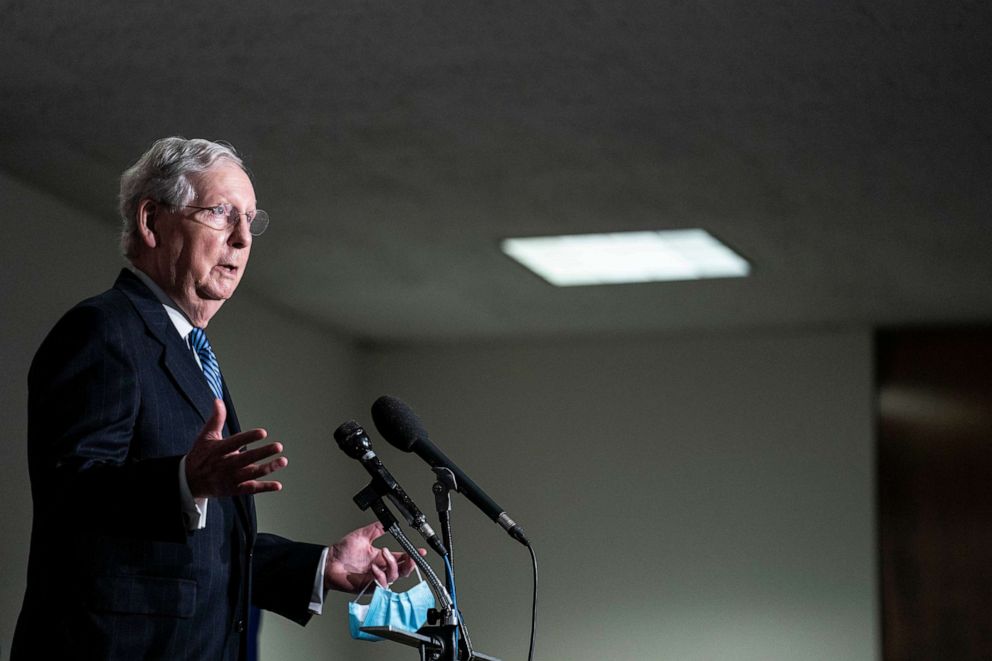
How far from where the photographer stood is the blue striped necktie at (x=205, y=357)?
2.02 m

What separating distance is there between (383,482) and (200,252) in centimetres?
48

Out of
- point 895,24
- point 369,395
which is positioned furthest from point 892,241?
point 369,395

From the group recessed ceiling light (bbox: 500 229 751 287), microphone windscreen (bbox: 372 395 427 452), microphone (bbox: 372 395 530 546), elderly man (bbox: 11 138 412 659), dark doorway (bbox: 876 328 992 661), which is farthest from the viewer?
dark doorway (bbox: 876 328 992 661)

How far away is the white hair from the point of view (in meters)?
2.05

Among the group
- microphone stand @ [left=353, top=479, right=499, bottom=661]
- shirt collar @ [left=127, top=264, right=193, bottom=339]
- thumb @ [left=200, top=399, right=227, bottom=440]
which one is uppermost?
shirt collar @ [left=127, top=264, right=193, bottom=339]

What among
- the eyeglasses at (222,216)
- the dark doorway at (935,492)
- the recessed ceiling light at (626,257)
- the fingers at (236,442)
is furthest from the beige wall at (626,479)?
the fingers at (236,442)

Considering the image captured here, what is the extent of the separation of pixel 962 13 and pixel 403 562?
221 centimetres

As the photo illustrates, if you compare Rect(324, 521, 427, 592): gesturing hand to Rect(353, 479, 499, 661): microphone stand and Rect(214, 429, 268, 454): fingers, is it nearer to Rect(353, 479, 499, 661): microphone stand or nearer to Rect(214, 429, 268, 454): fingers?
Rect(353, 479, 499, 661): microphone stand

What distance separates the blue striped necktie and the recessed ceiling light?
3.78 meters

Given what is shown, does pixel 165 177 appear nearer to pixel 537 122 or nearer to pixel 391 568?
pixel 391 568

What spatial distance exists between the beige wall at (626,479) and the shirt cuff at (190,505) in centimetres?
536

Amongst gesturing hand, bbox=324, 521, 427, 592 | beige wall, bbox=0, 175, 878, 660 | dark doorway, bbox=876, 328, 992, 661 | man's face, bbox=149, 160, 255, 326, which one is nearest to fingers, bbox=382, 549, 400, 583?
gesturing hand, bbox=324, 521, 427, 592

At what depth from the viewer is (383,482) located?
1.82 metres

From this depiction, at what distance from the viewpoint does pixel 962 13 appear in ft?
11.2
